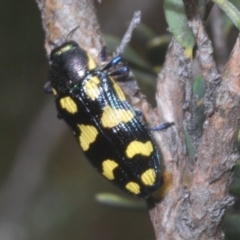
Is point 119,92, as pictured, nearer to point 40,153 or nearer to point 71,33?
point 71,33

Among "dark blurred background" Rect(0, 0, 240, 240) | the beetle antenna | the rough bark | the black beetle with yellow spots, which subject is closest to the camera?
the rough bark

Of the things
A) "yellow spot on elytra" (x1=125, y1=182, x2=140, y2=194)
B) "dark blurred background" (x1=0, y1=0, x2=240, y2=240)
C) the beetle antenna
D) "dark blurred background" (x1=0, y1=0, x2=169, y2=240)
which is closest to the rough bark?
the beetle antenna

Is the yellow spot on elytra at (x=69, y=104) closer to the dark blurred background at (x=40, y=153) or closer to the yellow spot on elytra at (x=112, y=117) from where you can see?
the yellow spot on elytra at (x=112, y=117)

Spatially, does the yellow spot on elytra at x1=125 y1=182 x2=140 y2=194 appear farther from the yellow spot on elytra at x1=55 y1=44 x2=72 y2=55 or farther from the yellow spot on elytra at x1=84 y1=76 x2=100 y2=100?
the yellow spot on elytra at x1=55 y1=44 x2=72 y2=55

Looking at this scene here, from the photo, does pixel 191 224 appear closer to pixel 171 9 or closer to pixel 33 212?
pixel 171 9

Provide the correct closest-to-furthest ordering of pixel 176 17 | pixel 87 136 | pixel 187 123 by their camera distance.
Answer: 1. pixel 176 17
2. pixel 187 123
3. pixel 87 136

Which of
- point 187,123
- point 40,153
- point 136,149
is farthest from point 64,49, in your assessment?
point 40,153
